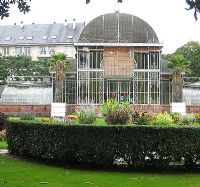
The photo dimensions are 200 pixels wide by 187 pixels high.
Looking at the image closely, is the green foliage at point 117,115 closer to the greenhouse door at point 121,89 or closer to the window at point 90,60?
the greenhouse door at point 121,89

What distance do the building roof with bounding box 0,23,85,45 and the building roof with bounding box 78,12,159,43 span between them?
41.4 metres

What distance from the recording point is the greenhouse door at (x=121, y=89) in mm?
43125

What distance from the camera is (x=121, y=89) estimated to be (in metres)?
43.4

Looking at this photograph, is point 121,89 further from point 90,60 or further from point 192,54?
point 192,54

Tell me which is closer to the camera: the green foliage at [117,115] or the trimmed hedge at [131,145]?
the trimmed hedge at [131,145]

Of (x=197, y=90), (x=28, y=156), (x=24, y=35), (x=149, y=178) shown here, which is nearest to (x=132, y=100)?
(x=197, y=90)

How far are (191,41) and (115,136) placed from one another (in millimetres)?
59194

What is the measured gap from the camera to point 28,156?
1440cm

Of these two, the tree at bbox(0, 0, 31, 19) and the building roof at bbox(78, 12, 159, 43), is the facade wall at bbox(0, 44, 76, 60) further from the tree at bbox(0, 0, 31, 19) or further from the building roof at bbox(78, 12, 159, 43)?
the tree at bbox(0, 0, 31, 19)

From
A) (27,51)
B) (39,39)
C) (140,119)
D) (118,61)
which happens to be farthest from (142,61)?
(27,51)

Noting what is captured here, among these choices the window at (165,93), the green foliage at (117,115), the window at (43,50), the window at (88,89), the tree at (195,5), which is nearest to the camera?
the tree at (195,5)

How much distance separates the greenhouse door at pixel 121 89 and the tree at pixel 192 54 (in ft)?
53.3

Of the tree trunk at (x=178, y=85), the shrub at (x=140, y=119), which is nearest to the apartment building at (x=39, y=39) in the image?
the tree trunk at (x=178, y=85)

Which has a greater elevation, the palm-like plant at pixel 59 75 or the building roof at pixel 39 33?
the building roof at pixel 39 33
